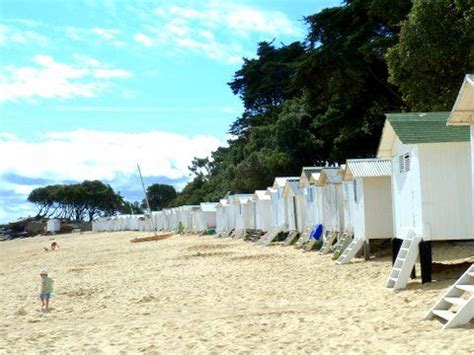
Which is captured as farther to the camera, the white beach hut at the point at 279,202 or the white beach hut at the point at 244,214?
the white beach hut at the point at 244,214

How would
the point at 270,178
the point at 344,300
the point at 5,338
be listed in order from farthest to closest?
the point at 270,178 → the point at 344,300 → the point at 5,338

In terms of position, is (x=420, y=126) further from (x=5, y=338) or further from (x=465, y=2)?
(x=465, y=2)

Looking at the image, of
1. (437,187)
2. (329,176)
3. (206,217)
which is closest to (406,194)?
(437,187)

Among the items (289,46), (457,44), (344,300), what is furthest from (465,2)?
(289,46)

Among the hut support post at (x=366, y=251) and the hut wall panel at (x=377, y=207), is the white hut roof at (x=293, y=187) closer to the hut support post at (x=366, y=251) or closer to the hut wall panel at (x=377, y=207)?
the hut support post at (x=366, y=251)

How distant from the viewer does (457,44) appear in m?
21.8

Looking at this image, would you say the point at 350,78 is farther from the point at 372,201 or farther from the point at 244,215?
the point at 372,201

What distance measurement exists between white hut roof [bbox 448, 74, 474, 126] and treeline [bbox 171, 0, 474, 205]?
12.2 metres

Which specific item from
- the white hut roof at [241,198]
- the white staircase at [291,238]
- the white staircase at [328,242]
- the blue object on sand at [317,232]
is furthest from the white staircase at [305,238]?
the white hut roof at [241,198]

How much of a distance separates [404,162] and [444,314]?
5.41 metres

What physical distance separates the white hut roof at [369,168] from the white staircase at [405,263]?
187 inches

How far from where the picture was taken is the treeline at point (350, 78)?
22.0 metres

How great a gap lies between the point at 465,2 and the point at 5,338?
18.8 metres

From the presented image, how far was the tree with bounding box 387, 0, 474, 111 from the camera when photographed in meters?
21.8
